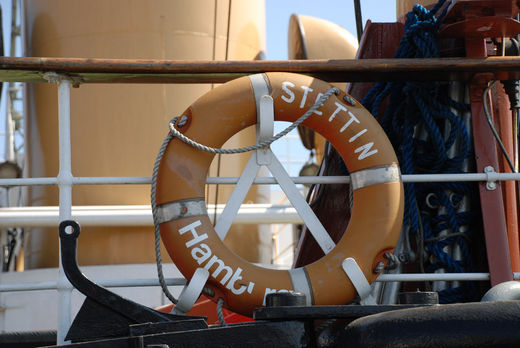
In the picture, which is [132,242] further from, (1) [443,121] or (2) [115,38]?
(1) [443,121]

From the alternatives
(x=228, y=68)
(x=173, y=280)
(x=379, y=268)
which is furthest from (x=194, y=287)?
(x=228, y=68)

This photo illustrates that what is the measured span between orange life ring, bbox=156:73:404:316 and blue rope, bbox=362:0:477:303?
0.72ft

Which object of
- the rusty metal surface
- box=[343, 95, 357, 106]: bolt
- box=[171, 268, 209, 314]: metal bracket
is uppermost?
the rusty metal surface

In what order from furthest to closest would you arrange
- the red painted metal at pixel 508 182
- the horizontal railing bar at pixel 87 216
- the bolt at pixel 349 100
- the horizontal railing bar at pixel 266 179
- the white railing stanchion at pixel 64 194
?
the horizontal railing bar at pixel 87 216
the red painted metal at pixel 508 182
the bolt at pixel 349 100
the horizontal railing bar at pixel 266 179
the white railing stanchion at pixel 64 194

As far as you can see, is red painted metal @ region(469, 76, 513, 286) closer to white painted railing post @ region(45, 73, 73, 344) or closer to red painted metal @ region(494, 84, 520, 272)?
red painted metal @ region(494, 84, 520, 272)

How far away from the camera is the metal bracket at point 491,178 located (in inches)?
79.8

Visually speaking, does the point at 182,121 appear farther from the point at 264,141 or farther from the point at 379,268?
the point at 379,268

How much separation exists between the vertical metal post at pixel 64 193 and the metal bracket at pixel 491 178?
3.70ft

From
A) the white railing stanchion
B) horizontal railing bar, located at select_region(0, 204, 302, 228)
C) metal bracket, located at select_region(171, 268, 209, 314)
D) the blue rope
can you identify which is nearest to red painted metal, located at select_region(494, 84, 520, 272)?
the blue rope

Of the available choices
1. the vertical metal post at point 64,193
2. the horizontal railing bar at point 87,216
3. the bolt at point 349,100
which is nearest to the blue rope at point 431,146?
the bolt at point 349,100

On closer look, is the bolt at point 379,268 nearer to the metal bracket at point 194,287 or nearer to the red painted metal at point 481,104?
the red painted metal at point 481,104

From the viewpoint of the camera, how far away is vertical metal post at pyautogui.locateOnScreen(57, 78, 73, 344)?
1783mm

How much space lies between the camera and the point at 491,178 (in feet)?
6.65

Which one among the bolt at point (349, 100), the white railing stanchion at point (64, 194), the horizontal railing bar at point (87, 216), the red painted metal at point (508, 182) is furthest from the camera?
the horizontal railing bar at point (87, 216)
